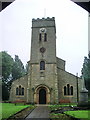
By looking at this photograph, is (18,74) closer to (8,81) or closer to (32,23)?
(8,81)

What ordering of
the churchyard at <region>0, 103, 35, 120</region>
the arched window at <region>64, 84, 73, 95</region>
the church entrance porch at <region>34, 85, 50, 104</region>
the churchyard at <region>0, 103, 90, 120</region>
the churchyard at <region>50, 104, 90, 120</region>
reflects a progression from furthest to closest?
the arched window at <region>64, 84, 73, 95</region> < the church entrance porch at <region>34, 85, 50, 104</region> < the churchyard at <region>0, 103, 35, 120</region> < the churchyard at <region>0, 103, 90, 120</region> < the churchyard at <region>50, 104, 90, 120</region>

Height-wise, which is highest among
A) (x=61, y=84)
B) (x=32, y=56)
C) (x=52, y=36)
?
(x=52, y=36)

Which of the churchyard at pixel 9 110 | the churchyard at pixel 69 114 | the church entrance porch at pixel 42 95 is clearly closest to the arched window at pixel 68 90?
the church entrance porch at pixel 42 95

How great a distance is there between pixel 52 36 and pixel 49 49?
2.66m

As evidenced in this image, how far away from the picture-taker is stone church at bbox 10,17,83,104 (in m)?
35.1

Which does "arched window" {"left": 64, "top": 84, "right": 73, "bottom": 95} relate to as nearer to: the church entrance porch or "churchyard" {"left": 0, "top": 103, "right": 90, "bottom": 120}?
the church entrance porch

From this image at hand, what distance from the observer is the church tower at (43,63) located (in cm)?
3500

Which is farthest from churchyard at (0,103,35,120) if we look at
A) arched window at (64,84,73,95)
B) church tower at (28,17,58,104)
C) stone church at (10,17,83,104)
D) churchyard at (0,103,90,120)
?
arched window at (64,84,73,95)

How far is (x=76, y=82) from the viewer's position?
36406 millimetres

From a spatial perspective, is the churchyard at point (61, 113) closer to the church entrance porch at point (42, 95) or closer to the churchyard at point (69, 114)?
the churchyard at point (69, 114)

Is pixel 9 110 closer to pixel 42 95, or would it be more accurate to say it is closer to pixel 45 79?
pixel 42 95

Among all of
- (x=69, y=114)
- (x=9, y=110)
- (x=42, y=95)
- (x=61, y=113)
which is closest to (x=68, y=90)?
(x=42, y=95)

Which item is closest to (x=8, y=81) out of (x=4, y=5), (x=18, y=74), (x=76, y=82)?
(x=18, y=74)

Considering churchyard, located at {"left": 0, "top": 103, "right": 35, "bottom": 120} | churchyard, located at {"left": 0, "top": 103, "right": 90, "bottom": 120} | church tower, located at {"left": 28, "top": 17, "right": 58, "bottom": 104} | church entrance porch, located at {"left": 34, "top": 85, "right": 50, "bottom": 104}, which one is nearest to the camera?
churchyard, located at {"left": 0, "top": 103, "right": 90, "bottom": 120}
